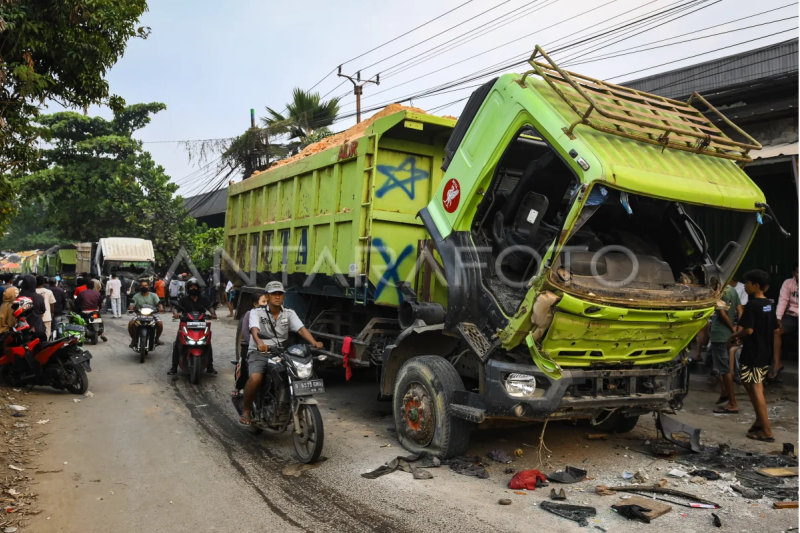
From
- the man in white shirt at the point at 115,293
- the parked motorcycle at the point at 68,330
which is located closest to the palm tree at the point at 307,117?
the man in white shirt at the point at 115,293

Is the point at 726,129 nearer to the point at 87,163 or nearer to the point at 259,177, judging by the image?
the point at 259,177

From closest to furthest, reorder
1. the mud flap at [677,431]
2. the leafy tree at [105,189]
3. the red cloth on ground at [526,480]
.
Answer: the red cloth on ground at [526,480] < the mud flap at [677,431] < the leafy tree at [105,189]

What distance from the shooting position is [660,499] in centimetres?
452

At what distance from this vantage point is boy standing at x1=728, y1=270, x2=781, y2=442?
20.2 feet

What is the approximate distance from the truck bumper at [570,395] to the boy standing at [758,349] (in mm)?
1278

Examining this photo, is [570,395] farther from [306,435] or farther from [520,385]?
[306,435]

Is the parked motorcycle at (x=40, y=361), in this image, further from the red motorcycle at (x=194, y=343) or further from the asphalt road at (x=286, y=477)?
the red motorcycle at (x=194, y=343)

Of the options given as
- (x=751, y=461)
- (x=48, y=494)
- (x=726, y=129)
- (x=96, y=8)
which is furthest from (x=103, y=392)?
(x=726, y=129)

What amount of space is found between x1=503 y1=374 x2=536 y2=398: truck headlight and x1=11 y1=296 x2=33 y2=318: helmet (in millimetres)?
6593

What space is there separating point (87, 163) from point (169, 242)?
5.25 metres

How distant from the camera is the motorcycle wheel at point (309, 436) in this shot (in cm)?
523

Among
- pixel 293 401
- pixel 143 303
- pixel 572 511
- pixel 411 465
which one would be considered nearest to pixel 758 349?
pixel 572 511

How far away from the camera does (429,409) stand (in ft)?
17.9

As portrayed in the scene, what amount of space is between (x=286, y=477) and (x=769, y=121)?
346 inches
